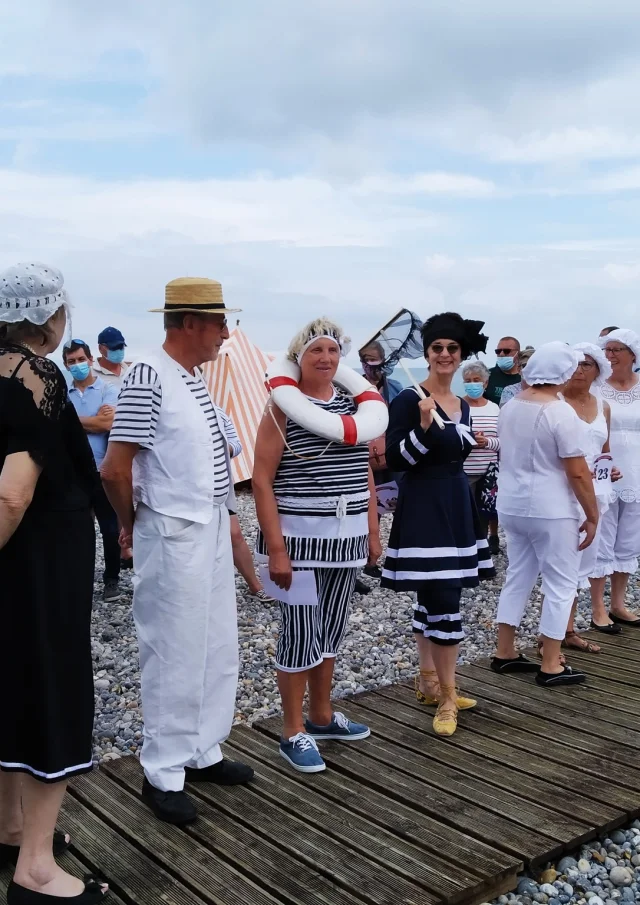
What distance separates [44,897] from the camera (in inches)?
107

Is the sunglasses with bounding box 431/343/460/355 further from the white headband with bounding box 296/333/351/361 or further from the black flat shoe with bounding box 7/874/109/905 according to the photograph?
the black flat shoe with bounding box 7/874/109/905

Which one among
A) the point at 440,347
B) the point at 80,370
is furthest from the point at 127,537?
the point at 80,370

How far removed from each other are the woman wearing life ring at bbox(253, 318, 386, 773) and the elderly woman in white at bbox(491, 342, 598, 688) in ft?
4.12

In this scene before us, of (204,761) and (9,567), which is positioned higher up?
(9,567)

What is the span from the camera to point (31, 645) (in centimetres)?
271

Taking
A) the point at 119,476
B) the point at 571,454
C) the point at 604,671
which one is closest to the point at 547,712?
the point at 604,671

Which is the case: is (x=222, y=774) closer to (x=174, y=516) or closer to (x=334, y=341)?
(x=174, y=516)

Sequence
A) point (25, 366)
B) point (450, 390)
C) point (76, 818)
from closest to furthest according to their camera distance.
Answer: point (25, 366)
point (76, 818)
point (450, 390)

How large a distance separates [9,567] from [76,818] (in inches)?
48.6

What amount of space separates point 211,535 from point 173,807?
3.25ft

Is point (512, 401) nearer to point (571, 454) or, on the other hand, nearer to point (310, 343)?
point (571, 454)

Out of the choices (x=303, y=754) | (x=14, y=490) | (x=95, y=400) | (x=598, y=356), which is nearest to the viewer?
(x=14, y=490)

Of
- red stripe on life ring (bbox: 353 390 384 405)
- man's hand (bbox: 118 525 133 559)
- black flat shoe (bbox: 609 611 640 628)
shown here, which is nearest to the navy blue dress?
red stripe on life ring (bbox: 353 390 384 405)

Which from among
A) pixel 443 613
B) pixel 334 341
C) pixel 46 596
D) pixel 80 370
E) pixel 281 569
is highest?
pixel 334 341
